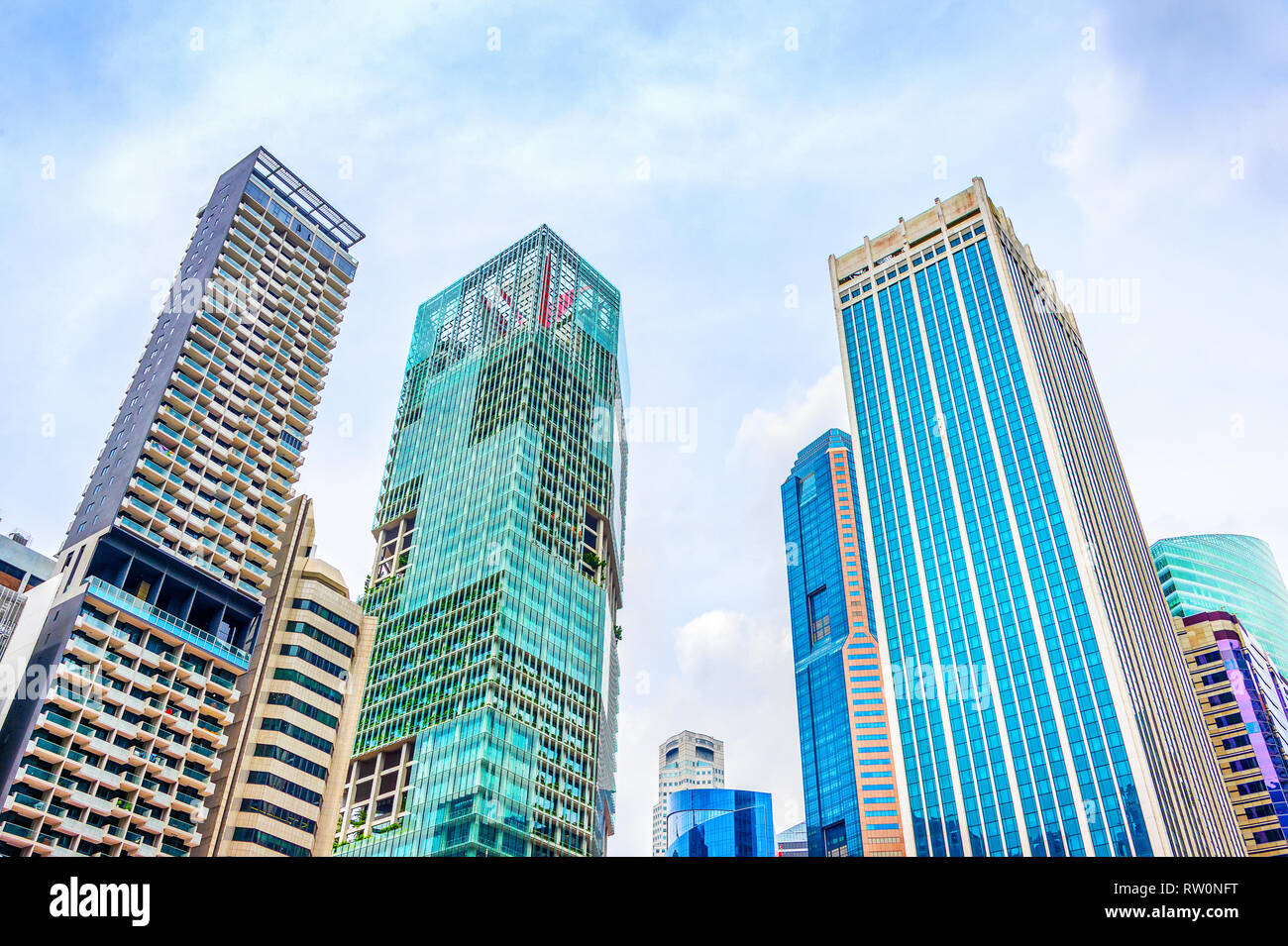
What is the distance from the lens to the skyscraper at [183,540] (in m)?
70.8

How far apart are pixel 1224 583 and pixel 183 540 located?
18082 centimetres

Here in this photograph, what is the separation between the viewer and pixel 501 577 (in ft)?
374

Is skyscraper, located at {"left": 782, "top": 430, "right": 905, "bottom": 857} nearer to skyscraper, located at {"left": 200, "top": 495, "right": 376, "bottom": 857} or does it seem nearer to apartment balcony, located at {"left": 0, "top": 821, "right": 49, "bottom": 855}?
skyscraper, located at {"left": 200, "top": 495, "right": 376, "bottom": 857}

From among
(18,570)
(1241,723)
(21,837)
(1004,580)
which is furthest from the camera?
(1241,723)

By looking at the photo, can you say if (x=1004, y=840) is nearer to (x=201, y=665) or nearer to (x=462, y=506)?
(x=462, y=506)

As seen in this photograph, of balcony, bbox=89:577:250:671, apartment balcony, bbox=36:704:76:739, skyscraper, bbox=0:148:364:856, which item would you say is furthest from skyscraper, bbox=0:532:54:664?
apartment balcony, bbox=36:704:76:739

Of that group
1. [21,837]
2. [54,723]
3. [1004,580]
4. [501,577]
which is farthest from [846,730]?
[21,837]

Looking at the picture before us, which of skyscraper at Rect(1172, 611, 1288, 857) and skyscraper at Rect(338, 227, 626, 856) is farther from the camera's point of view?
skyscraper at Rect(1172, 611, 1288, 857)

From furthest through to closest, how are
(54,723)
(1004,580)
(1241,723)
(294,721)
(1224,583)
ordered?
(1224,583)
(1241,723)
(1004,580)
(294,721)
(54,723)

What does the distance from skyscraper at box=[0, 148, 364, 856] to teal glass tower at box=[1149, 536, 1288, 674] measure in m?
154

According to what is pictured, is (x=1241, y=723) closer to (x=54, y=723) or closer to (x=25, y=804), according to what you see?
(x=54, y=723)

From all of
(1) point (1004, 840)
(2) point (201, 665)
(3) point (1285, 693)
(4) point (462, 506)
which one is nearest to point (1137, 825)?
(1) point (1004, 840)

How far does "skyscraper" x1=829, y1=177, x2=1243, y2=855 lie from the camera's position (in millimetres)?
112000
